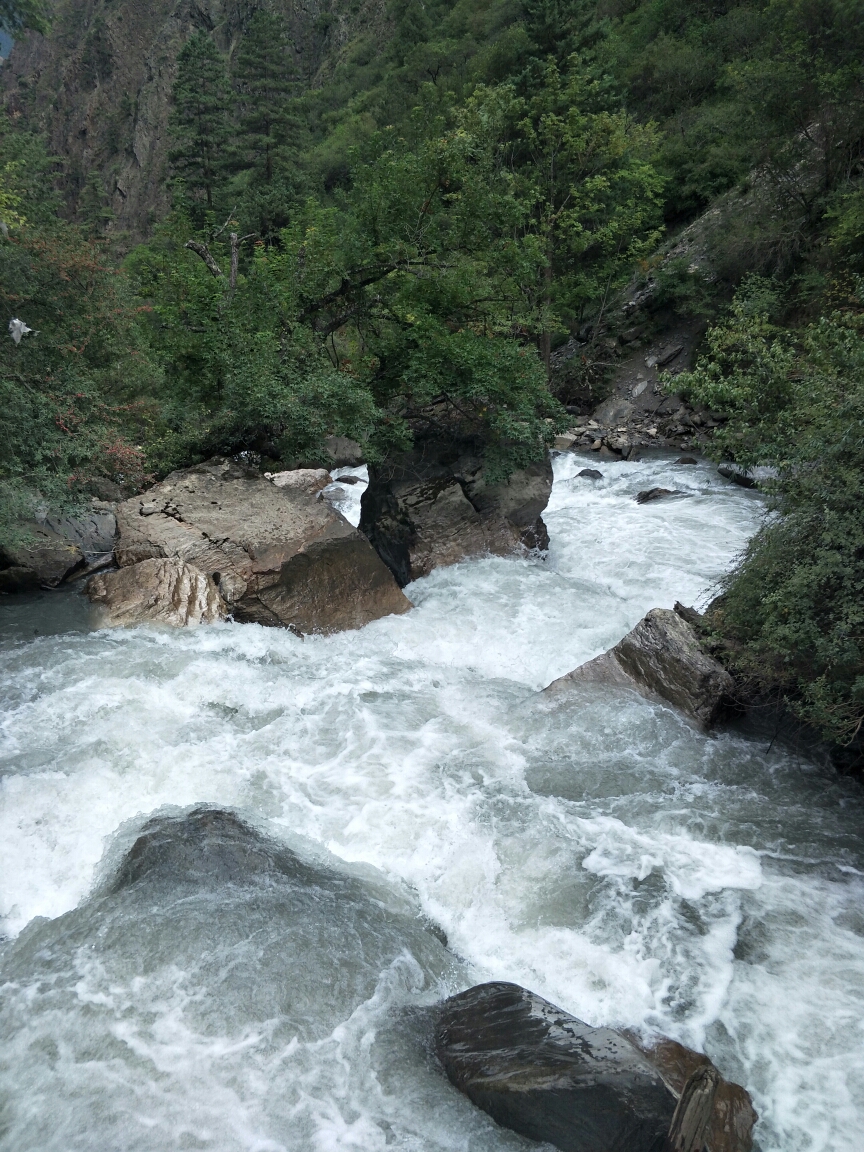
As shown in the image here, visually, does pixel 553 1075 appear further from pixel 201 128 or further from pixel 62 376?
pixel 201 128

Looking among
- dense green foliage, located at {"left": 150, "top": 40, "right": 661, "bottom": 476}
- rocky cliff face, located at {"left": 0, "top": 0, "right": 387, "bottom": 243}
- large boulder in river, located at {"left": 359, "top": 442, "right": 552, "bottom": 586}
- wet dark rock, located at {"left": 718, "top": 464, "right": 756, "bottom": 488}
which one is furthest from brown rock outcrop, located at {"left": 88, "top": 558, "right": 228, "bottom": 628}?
rocky cliff face, located at {"left": 0, "top": 0, "right": 387, "bottom": 243}

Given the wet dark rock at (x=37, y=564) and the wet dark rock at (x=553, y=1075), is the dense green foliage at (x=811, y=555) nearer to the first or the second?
the wet dark rock at (x=553, y=1075)

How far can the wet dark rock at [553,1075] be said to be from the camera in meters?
3.86

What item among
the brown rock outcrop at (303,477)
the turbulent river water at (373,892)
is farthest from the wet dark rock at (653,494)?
the brown rock outcrop at (303,477)

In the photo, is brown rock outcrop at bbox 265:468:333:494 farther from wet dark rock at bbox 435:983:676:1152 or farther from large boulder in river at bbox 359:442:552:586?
wet dark rock at bbox 435:983:676:1152

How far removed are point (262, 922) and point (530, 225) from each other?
2373cm

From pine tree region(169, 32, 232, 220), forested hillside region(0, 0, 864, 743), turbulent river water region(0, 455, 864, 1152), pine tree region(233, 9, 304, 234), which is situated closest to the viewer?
turbulent river water region(0, 455, 864, 1152)

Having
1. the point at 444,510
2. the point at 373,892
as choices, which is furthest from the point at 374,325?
the point at 373,892

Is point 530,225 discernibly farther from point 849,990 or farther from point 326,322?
point 849,990

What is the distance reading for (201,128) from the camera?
35.8m

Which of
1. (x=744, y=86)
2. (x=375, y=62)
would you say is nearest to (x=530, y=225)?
(x=744, y=86)

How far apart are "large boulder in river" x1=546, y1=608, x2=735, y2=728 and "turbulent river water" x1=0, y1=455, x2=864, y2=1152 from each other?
0.26m

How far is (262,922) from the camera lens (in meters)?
5.41

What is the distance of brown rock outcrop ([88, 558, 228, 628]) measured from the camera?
1004 centimetres
